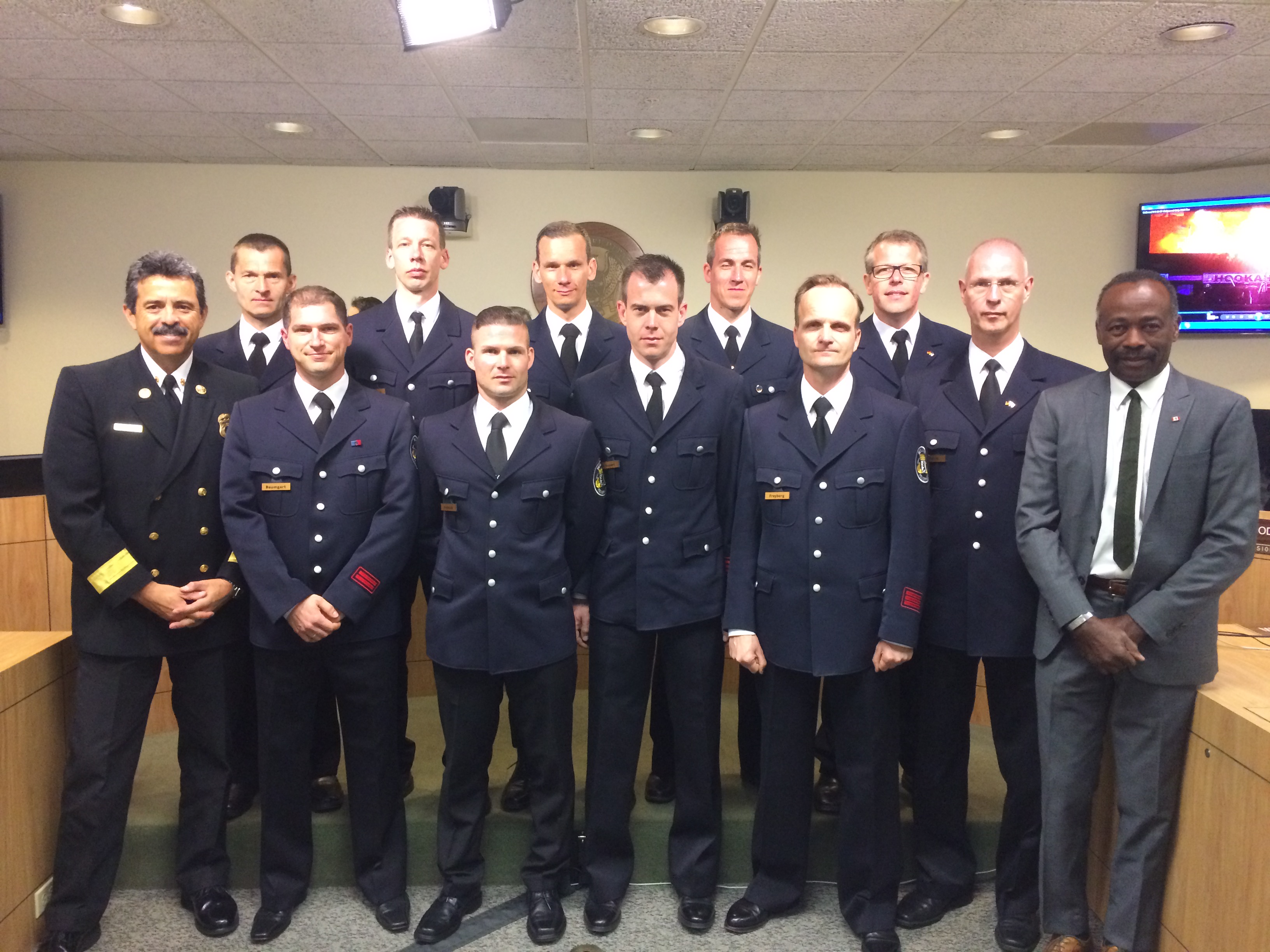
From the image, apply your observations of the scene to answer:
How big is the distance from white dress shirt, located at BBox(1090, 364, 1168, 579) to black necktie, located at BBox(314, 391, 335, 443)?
2135 mm

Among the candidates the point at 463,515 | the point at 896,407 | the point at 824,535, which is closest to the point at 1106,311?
the point at 896,407

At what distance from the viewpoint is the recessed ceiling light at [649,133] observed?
594cm

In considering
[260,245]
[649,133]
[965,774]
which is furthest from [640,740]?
[649,133]

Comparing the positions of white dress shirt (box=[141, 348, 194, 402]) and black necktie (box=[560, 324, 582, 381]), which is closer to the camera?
white dress shirt (box=[141, 348, 194, 402])

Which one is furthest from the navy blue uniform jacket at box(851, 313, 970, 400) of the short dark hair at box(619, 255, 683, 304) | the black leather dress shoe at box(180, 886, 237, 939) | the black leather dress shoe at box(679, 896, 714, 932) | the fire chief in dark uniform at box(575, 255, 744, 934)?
the black leather dress shoe at box(180, 886, 237, 939)

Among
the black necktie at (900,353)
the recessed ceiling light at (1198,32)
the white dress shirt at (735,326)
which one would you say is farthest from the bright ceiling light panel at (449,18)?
the recessed ceiling light at (1198,32)

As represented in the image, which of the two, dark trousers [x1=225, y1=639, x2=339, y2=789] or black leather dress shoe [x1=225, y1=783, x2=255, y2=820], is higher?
dark trousers [x1=225, y1=639, x2=339, y2=789]

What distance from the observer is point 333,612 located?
8.52 feet

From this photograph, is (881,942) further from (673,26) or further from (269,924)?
(673,26)

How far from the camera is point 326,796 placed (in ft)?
10.1

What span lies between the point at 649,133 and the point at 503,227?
1575 mm

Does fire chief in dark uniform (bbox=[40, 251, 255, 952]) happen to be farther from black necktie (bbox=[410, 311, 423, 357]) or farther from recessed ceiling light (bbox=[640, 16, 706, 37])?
recessed ceiling light (bbox=[640, 16, 706, 37])

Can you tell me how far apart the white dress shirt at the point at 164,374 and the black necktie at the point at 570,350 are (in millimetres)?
1195

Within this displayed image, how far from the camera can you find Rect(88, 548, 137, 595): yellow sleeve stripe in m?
2.54
